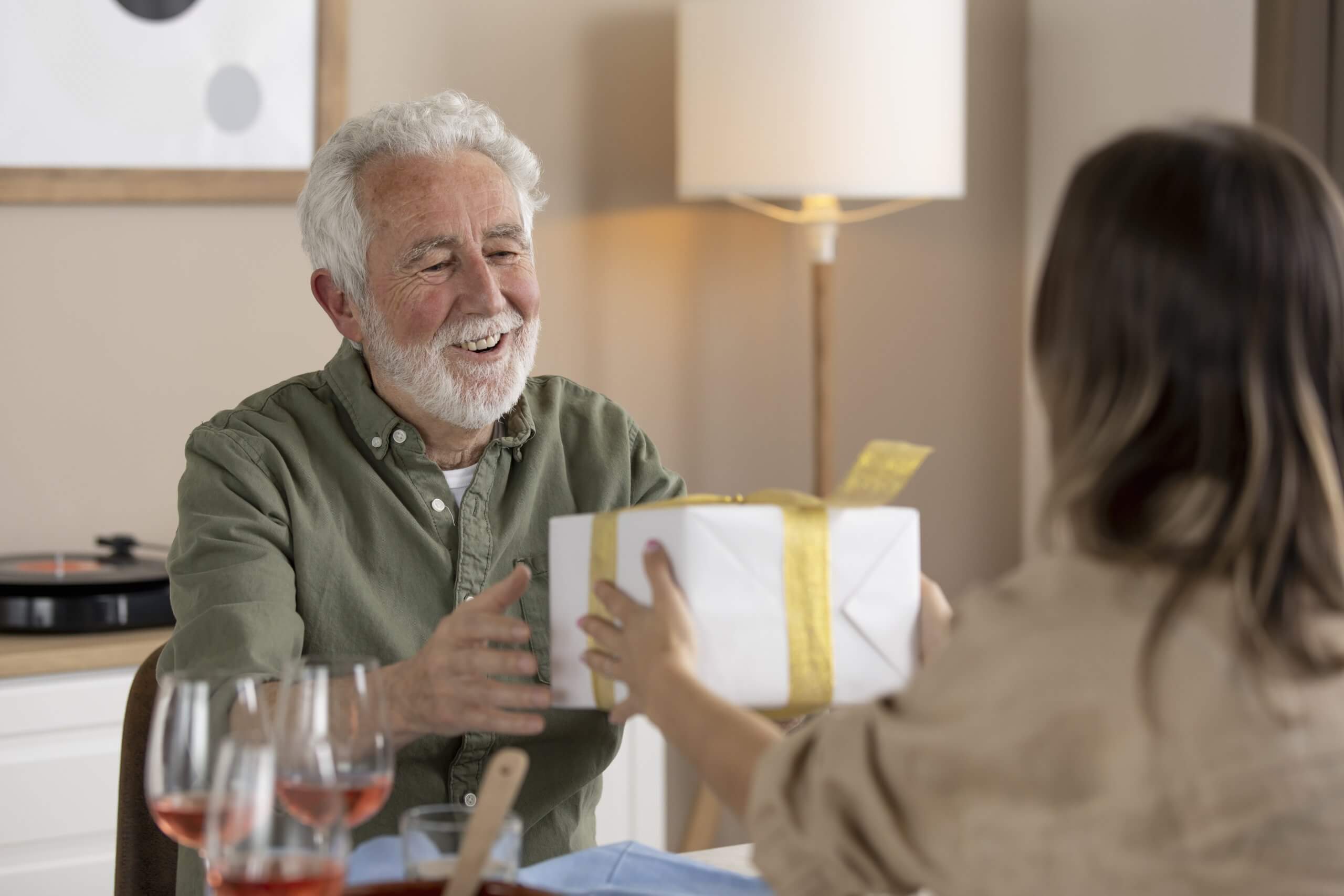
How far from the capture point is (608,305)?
2.91 metres

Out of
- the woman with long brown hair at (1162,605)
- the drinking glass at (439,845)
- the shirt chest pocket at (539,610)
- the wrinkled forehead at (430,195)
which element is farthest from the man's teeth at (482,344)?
the woman with long brown hair at (1162,605)

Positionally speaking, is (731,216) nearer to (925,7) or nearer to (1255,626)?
(925,7)

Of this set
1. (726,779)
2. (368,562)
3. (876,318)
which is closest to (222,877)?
(726,779)

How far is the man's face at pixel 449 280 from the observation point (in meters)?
1.68

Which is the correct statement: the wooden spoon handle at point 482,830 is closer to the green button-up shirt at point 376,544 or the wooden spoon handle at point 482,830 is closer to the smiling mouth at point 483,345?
the green button-up shirt at point 376,544

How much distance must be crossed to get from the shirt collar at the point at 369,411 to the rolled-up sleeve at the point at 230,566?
0.13 metres

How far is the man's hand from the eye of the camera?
48.1 inches

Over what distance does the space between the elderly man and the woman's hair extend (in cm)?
81

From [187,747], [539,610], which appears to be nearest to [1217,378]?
[187,747]

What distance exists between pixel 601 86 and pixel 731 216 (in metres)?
0.38

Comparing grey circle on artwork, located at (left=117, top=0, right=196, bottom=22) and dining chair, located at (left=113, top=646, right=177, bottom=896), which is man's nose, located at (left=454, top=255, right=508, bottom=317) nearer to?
dining chair, located at (left=113, top=646, right=177, bottom=896)

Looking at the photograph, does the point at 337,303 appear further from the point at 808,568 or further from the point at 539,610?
the point at 808,568

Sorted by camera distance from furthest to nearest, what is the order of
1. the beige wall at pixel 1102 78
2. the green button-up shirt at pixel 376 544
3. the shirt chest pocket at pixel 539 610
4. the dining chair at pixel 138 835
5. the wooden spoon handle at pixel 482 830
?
the beige wall at pixel 1102 78 < the shirt chest pocket at pixel 539 610 < the green button-up shirt at pixel 376 544 < the dining chair at pixel 138 835 < the wooden spoon handle at pixel 482 830

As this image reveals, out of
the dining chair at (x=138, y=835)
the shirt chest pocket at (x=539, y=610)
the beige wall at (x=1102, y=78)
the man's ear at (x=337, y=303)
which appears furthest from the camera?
the beige wall at (x=1102, y=78)
